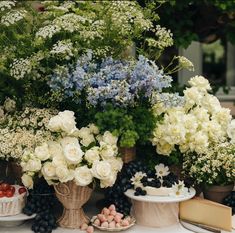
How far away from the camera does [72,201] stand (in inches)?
72.6

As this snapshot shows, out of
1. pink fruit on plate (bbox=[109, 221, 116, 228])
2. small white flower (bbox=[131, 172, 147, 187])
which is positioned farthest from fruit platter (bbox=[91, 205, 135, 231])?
small white flower (bbox=[131, 172, 147, 187])

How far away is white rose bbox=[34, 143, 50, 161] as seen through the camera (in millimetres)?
1783

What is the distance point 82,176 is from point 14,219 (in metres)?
0.26

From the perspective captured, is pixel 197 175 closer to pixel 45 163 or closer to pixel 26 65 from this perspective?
pixel 45 163

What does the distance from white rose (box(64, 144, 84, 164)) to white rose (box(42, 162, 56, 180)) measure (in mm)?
52

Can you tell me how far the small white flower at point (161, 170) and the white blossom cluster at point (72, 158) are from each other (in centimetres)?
16

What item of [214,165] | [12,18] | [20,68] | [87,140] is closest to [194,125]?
[214,165]

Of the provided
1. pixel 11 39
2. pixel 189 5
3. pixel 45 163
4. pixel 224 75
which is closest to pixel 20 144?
pixel 45 163

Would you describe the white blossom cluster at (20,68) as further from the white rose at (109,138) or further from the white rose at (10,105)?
the white rose at (109,138)

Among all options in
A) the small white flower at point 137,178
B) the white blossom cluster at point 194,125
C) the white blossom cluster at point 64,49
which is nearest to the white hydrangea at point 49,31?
the white blossom cluster at point 64,49

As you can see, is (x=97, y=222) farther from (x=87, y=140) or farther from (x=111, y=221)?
(x=87, y=140)

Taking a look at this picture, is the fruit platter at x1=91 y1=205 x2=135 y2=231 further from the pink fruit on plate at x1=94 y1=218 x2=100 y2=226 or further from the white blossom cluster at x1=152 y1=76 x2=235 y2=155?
the white blossom cluster at x1=152 y1=76 x2=235 y2=155

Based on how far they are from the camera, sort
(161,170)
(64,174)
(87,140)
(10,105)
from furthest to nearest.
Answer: (10,105), (161,170), (87,140), (64,174)

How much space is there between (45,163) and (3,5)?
0.62m
